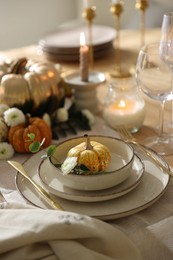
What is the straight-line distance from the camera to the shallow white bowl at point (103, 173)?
0.71 metres

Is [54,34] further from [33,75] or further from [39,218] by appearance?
[39,218]

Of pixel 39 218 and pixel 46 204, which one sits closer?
pixel 39 218

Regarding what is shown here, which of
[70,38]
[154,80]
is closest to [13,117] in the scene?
[154,80]

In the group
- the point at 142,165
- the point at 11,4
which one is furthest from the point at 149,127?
the point at 11,4

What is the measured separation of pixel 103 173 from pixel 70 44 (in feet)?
3.06

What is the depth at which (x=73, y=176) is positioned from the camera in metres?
0.71

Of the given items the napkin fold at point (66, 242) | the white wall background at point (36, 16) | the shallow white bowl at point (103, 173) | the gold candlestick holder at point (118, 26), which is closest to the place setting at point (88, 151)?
the shallow white bowl at point (103, 173)

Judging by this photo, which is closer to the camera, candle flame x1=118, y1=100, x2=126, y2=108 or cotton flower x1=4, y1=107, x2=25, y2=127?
cotton flower x1=4, y1=107, x2=25, y2=127

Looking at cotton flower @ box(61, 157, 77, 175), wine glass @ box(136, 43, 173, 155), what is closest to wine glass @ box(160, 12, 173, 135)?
wine glass @ box(136, 43, 173, 155)

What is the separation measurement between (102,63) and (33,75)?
1.67 ft

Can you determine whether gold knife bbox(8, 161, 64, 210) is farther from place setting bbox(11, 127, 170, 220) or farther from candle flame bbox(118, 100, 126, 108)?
candle flame bbox(118, 100, 126, 108)

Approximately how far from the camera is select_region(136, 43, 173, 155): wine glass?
36.8 inches

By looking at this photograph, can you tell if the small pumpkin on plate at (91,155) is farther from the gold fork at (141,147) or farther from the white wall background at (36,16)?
the white wall background at (36,16)

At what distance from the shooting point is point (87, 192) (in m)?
0.74
